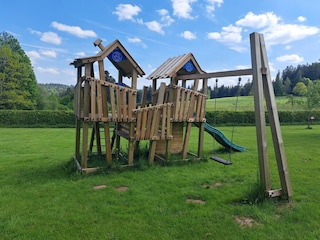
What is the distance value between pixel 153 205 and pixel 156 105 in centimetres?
305

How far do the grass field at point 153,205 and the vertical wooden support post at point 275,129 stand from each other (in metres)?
0.31

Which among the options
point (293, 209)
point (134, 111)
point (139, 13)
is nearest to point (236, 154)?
point (134, 111)

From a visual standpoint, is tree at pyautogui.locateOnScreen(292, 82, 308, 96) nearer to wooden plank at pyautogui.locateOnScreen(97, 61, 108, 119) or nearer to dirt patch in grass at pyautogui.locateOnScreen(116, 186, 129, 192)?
wooden plank at pyautogui.locateOnScreen(97, 61, 108, 119)

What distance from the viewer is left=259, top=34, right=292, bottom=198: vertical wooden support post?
413 cm

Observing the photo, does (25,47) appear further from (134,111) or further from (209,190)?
(209,190)

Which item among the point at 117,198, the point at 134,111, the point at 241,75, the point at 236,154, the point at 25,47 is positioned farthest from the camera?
the point at 25,47

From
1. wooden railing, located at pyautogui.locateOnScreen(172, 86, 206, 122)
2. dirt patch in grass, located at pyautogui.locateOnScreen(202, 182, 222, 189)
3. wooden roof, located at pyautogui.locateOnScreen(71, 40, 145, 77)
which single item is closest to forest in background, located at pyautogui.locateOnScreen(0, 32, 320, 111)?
wooden railing, located at pyautogui.locateOnScreen(172, 86, 206, 122)

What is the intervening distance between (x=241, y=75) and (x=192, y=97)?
241 centimetres

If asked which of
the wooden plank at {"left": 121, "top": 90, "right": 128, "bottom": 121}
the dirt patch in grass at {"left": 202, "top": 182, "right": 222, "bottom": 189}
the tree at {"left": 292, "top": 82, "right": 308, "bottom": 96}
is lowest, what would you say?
the dirt patch in grass at {"left": 202, "top": 182, "right": 222, "bottom": 189}

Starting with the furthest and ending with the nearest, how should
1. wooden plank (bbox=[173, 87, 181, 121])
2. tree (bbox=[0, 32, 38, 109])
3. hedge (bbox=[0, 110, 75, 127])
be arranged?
tree (bbox=[0, 32, 38, 109]) < hedge (bbox=[0, 110, 75, 127]) < wooden plank (bbox=[173, 87, 181, 121])

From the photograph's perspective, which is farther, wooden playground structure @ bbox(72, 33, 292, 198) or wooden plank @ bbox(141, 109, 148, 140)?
wooden plank @ bbox(141, 109, 148, 140)

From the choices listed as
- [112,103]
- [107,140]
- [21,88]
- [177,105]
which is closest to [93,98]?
[112,103]

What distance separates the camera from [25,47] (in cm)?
3456

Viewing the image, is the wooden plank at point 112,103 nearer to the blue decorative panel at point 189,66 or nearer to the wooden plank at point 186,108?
the wooden plank at point 186,108
